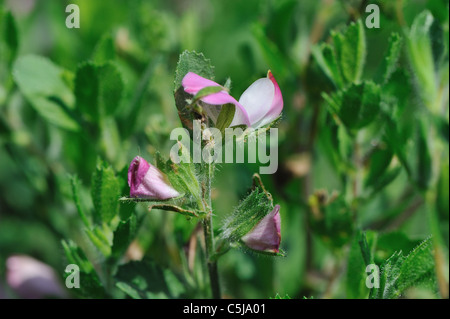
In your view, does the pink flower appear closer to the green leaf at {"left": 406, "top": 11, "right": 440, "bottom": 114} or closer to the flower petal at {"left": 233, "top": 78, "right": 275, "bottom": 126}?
the flower petal at {"left": 233, "top": 78, "right": 275, "bottom": 126}

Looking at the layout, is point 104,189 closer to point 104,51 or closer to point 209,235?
point 209,235

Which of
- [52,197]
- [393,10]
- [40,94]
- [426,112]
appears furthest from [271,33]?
[52,197]

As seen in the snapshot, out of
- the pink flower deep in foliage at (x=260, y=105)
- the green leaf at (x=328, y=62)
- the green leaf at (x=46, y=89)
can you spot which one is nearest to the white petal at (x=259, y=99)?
the pink flower deep in foliage at (x=260, y=105)

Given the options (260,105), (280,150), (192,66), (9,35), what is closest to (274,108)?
(260,105)

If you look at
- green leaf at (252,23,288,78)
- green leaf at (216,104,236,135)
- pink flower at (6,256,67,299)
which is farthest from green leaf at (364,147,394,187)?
pink flower at (6,256,67,299)

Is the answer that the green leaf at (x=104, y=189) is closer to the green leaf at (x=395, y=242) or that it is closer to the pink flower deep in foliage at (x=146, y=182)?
the pink flower deep in foliage at (x=146, y=182)
